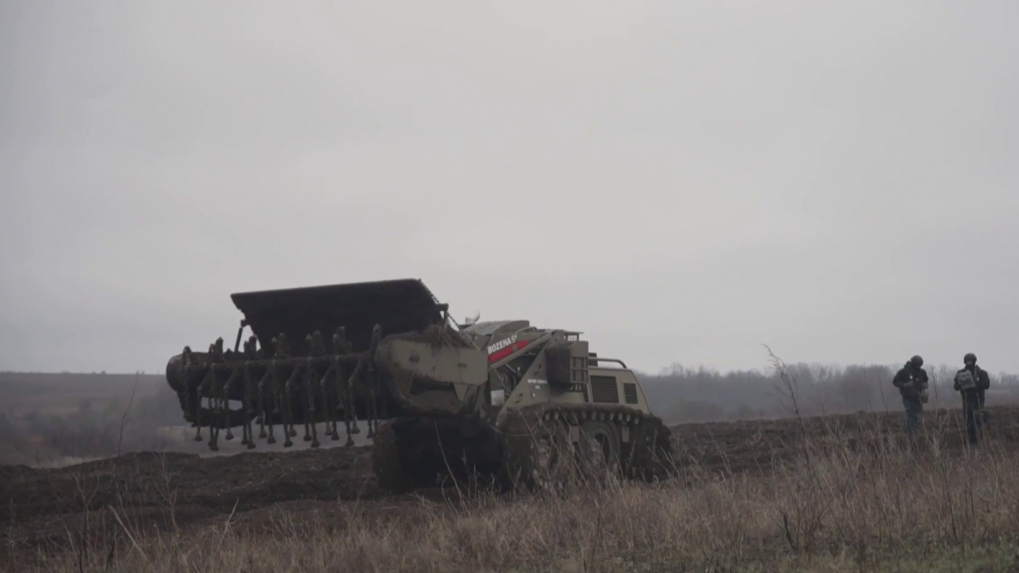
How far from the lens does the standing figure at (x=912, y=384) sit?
683 inches

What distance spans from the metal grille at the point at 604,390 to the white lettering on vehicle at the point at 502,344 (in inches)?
72.8

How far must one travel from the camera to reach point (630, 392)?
16.2 m

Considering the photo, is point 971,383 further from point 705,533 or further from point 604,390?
point 705,533

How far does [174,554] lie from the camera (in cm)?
705

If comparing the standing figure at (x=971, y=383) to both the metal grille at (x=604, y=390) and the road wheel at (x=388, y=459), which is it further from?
the road wheel at (x=388, y=459)

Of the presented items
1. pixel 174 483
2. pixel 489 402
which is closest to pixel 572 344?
pixel 489 402

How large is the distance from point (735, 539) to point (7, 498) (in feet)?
37.9

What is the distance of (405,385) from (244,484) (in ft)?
18.5

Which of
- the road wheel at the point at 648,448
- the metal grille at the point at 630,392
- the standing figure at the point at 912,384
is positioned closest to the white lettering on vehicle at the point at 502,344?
the metal grille at the point at 630,392

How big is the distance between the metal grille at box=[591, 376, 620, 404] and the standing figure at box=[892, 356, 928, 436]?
5053 mm

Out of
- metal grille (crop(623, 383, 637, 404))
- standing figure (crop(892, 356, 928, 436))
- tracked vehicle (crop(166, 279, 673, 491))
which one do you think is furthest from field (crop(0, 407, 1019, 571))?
standing figure (crop(892, 356, 928, 436))

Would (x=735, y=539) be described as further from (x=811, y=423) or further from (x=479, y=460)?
(x=479, y=460)

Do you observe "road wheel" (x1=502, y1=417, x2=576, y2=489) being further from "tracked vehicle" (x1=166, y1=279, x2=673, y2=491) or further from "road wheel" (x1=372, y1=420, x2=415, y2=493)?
"road wheel" (x1=372, y1=420, x2=415, y2=493)

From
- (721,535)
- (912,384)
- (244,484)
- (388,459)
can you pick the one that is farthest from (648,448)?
(721,535)
